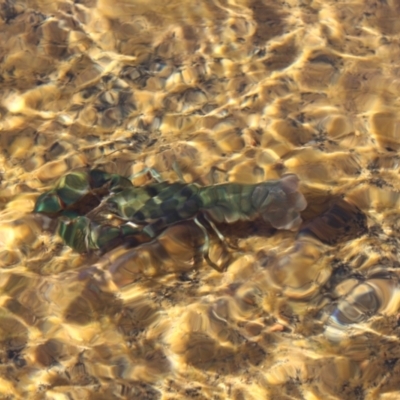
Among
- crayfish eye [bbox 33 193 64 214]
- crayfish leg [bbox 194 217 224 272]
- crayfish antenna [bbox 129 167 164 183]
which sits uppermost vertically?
crayfish antenna [bbox 129 167 164 183]

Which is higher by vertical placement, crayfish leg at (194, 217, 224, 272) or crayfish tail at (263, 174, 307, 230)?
crayfish tail at (263, 174, 307, 230)

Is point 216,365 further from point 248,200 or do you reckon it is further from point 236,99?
point 236,99

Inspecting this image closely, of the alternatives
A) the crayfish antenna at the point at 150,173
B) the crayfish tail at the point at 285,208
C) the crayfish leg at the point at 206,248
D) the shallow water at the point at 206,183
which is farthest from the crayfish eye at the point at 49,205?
the crayfish tail at the point at 285,208

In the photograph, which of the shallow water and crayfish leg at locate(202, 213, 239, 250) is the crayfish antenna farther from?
crayfish leg at locate(202, 213, 239, 250)

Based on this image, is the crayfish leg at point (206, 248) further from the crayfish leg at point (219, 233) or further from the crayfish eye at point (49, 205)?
the crayfish eye at point (49, 205)

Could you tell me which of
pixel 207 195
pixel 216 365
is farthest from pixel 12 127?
pixel 216 365

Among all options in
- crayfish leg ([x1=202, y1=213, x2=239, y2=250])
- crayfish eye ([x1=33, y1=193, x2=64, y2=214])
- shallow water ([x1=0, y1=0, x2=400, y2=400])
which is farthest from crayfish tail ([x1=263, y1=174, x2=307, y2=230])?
crayfish eye ([x1=33, y1=193, x2=64, y2=214])

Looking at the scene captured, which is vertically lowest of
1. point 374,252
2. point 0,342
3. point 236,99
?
point 0,342
